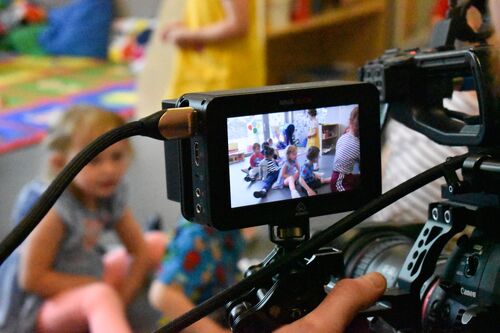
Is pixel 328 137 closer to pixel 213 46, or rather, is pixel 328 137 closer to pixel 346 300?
pixel 346 300

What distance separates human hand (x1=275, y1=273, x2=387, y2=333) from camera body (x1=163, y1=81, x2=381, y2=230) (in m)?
0.07

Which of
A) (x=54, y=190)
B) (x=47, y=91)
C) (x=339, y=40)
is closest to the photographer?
(x=54, y=190)

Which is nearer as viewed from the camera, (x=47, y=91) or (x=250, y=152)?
(x=250, y=152)

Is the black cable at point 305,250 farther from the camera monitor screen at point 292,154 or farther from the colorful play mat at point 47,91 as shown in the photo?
the colorful play mat at point 47,91

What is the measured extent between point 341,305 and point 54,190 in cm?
26

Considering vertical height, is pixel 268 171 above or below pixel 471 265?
above

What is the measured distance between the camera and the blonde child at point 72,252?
1905 mm

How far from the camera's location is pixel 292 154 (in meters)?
0.70

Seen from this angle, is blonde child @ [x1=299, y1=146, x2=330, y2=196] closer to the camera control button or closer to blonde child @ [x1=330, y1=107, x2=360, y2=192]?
blonde child @ [x1=330, y1=107, x2=360, y2=192]

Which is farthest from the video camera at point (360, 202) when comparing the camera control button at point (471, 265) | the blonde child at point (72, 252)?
the blonde child at point (72, 252)

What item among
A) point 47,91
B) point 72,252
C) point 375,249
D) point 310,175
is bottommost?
point 72,252

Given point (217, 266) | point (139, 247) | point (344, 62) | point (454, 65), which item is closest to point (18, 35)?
point (344, 62)

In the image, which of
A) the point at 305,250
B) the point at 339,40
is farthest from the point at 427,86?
the point at 339,40

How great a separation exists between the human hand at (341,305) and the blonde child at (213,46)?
1.69 meters
